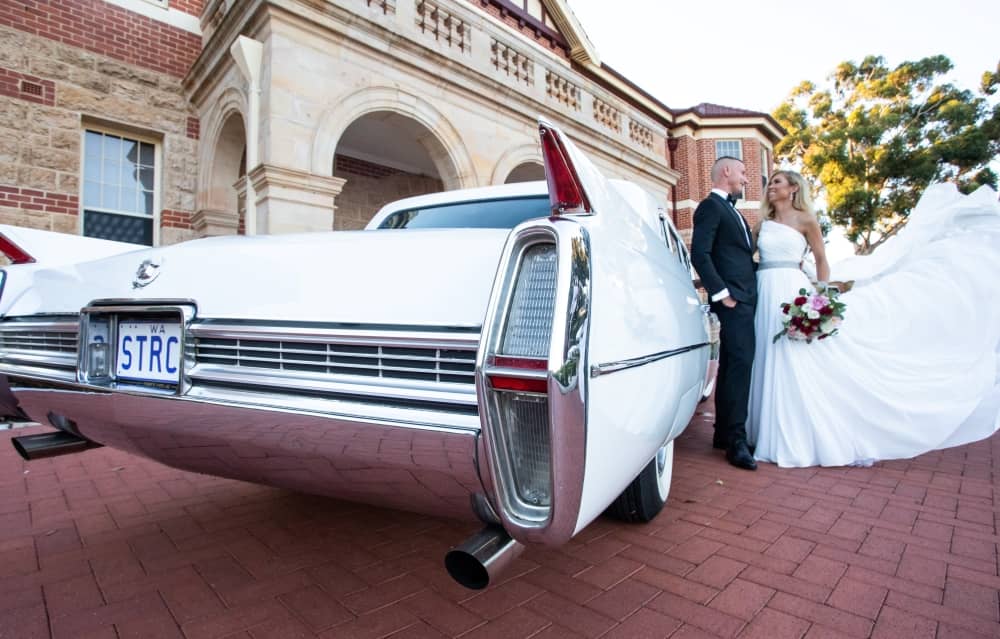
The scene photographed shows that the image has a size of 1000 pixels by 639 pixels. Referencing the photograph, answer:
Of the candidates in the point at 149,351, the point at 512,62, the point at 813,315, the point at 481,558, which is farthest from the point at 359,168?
the point at 481,558

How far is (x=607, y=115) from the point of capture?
34.3 ft

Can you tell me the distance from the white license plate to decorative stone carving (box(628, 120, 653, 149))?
10.7 m

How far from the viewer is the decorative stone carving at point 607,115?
1015 cm

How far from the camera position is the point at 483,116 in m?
7.73

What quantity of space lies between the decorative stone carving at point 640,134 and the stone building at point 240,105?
217 centimetres

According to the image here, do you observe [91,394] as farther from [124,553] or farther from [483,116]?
[483,116]

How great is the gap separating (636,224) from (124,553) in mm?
2316

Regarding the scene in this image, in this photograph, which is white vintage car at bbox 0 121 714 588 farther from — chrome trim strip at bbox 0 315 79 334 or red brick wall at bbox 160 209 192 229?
red brick wall at bbox 160 209 192 229

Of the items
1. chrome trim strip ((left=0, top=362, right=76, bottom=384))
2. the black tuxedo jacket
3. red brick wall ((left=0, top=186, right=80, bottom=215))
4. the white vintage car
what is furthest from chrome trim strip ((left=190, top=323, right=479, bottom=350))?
red brick wall ((left=0, top=186, right=80, bottom=215))

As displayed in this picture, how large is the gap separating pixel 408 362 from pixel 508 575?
1071 millimetres

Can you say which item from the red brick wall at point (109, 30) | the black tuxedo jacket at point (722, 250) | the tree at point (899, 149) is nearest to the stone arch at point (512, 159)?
the black tuxedo jacket at point (722, 250)

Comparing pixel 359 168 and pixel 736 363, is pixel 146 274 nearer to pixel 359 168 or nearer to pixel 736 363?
pixel 736 363

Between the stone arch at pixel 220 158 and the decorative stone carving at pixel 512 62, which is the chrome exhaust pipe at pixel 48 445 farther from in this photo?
the decorative stone carving at pixel 512 62

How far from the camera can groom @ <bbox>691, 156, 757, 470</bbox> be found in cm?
352
